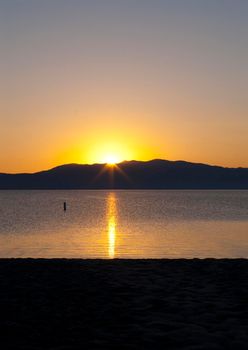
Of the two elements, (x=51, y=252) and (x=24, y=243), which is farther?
(x=24, y=243)
